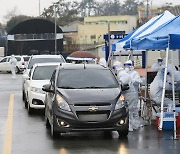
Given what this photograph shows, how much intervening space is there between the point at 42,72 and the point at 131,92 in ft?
18.9

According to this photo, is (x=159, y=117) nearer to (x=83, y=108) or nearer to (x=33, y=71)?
(x=83, y=108)

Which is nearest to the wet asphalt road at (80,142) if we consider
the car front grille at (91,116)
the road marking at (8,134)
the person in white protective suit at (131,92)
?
the road marking at (8,134)

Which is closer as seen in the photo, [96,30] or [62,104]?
[62,104]

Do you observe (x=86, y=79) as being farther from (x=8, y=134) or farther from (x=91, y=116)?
(x=8, y=134)

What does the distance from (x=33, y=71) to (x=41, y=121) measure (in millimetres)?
3618

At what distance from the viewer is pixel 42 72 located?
56.6 feet

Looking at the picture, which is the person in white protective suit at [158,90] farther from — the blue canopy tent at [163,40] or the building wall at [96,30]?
the building wall at [96,30]

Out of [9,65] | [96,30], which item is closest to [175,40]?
[9,65]

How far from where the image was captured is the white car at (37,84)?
15.5 m

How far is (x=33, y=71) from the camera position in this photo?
1728 cm

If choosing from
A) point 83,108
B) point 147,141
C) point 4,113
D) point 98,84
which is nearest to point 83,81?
point 98,84

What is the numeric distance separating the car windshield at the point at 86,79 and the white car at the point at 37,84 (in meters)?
3.52

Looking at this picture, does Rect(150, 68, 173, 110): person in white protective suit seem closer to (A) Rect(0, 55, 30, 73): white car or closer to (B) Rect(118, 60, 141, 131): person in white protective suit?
(B) Rect(118, 60, 141, 131): person in white protective suit

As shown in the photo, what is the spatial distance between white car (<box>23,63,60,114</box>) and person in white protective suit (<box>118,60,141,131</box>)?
387cm
